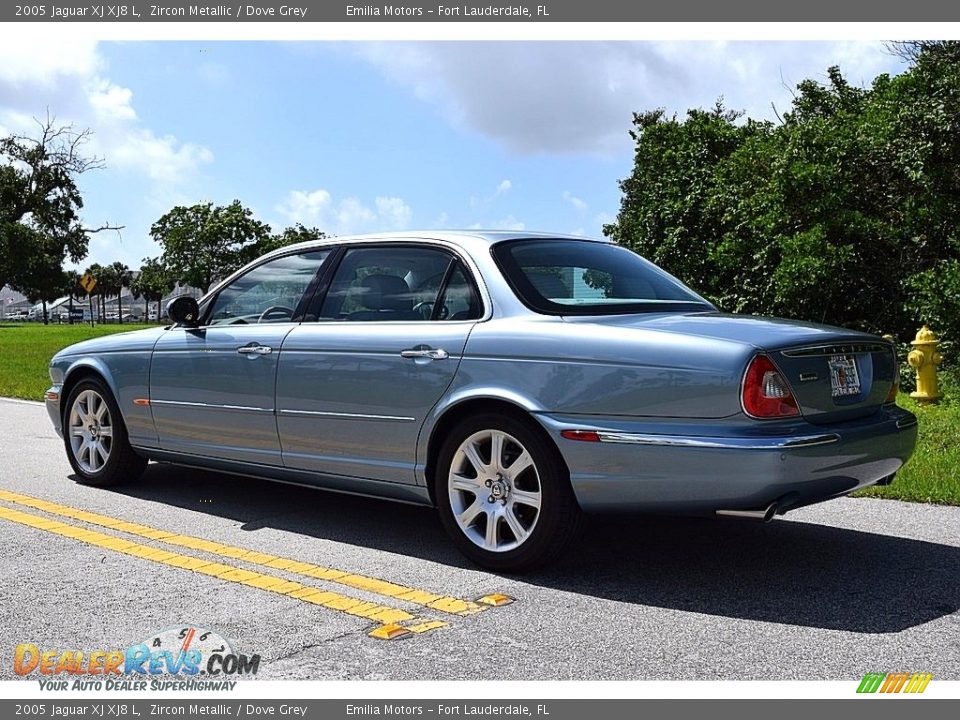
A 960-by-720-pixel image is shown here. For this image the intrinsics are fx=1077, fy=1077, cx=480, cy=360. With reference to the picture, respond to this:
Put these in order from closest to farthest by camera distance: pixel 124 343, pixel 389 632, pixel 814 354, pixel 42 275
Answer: pixel 389 632 < pixel 814 354 < pixel 124 343 < pixel 42 275

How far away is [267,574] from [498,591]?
1074mm

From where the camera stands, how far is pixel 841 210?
1870 cm

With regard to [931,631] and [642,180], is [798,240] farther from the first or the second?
[931,631]

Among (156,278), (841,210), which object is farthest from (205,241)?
(841,210)

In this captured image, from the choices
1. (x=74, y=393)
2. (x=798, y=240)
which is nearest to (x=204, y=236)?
(x=798, y=240)

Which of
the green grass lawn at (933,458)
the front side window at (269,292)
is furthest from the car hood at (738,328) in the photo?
the green grass lawn at (933,458)

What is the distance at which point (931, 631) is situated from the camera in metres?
4.02

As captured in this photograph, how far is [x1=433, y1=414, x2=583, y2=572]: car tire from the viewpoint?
184 inches

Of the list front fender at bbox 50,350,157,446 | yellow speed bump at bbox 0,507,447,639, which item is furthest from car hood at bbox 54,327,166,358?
yellow speed bump at bbox 0,507,447,639

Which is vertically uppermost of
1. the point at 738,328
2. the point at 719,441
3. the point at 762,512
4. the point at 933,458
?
the point at 738,328

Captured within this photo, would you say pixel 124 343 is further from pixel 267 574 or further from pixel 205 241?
pixel 205 241

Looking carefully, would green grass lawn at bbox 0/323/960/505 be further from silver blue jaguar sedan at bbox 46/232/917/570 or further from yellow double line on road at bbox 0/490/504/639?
yellow double line on road at bbox 0/490/504/639

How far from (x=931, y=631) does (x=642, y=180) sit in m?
20.7

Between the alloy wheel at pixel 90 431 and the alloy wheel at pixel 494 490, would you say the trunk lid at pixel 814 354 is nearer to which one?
the alloy wheel at pixel 494 490
